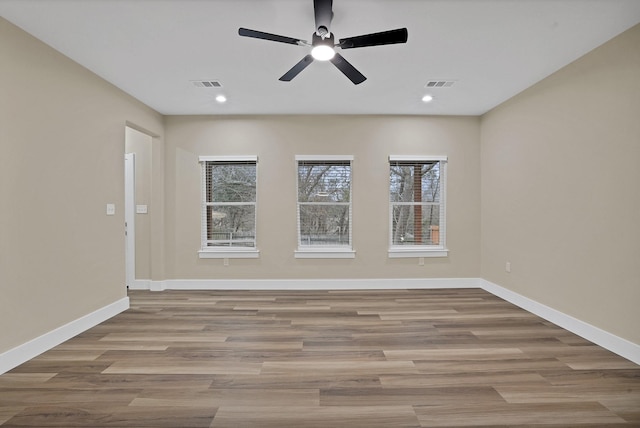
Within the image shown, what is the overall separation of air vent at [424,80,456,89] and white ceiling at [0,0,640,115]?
0.09 meters

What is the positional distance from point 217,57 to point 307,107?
166cm

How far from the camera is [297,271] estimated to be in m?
4.80

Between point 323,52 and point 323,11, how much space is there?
1.02 feet

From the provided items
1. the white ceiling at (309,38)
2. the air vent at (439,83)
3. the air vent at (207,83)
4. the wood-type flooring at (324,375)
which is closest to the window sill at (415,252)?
the wood-type flooring at (324,375)

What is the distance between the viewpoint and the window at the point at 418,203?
487 centimetres

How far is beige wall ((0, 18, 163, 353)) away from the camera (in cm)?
245

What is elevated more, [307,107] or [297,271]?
[307,107]

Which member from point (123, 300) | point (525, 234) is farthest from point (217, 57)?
point (525, 234)

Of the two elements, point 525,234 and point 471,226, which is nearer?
point 525,234

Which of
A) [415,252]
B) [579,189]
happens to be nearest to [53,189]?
[415,252]

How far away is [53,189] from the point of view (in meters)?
2.83

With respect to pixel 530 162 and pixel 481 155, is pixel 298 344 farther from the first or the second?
pixel 481 155

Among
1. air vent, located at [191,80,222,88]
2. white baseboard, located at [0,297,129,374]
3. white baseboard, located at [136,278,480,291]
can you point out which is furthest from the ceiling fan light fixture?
white baseboard, located at [0,297,129,374]

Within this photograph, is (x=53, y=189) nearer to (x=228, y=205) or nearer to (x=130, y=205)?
(x=130, y=205)
